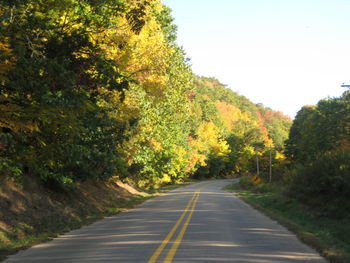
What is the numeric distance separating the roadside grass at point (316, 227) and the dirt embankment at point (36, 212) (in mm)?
7716

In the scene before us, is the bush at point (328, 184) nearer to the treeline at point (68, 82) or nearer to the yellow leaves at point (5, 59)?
the treeline at point (68, 82)

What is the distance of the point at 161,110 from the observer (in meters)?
33.6

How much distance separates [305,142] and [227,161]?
4512 cm

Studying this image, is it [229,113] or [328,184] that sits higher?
Answer: [229,113]

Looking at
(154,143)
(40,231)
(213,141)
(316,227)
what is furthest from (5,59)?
(213,141)

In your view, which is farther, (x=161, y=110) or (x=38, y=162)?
(x=161, y=110)

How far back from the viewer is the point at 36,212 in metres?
16.2

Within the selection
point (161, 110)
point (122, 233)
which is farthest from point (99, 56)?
point (161, 110)

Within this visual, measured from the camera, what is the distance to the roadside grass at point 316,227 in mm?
10519

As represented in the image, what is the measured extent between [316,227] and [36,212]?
10.8 m

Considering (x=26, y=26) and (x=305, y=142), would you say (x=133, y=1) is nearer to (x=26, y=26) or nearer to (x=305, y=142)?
(x=26, y=26)

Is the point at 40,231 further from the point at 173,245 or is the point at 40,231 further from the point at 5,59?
the point at 5,59

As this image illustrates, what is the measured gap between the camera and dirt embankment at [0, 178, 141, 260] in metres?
12.8

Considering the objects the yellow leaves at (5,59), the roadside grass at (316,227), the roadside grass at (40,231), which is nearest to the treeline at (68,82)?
the yellow leaves at (5,59)
